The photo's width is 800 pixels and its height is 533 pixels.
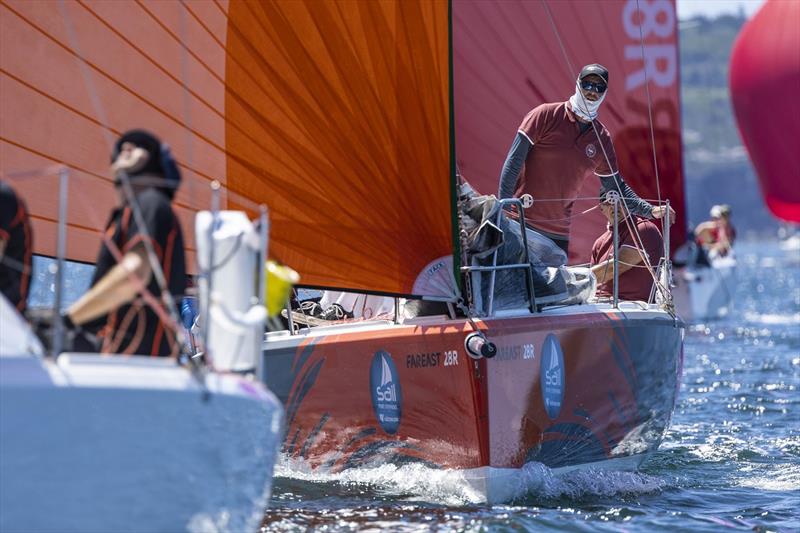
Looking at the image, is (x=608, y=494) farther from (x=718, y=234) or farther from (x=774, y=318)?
(x=718, y=234)

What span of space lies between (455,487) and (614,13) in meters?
→ 6.37

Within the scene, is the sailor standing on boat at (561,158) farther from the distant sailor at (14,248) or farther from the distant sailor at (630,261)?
the distant sailor at (14,248)

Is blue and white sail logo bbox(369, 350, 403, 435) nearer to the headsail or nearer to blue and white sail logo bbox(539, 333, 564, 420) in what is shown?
the headsail

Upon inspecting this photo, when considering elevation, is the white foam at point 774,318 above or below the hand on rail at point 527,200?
above

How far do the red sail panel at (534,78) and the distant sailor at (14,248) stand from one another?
4.62 meters

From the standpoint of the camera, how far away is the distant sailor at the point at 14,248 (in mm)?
4508

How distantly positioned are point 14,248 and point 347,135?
1.90 m

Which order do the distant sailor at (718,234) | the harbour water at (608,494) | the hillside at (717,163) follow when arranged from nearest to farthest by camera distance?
the harbour water at (608,494) < the distant sailor at (718,234) < the hillside at (717,163)

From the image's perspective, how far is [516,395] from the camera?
18.8 feet

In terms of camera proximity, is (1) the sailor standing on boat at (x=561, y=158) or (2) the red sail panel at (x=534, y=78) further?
(2) the red sail panel at (x=534, y=78)

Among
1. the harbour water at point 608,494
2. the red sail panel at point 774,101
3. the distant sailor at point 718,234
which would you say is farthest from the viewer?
the distant sailor at point 718,234

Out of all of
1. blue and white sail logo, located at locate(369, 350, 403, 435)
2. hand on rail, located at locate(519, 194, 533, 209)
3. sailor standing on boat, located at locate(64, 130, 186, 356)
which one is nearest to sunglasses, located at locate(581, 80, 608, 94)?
hand on rail, located at locate(519, 194, 533, 209)

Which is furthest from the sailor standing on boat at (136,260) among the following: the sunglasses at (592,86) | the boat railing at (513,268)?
the sunglasses at (592,86)

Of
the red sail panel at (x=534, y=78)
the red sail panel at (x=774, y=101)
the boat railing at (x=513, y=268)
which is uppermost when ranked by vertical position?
the red sail panel at (x=774, y=101)
